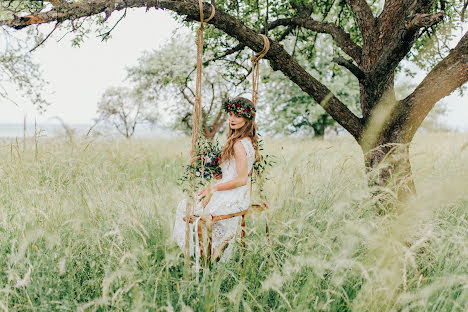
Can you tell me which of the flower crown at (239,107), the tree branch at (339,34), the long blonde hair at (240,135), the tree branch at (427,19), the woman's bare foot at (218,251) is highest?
the tree branch at (339,34)

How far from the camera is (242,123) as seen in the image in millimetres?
3242

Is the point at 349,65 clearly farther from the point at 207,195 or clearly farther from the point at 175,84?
the point at 175,84

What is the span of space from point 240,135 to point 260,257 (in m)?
1.09

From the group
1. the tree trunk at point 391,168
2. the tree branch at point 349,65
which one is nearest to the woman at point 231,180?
the tree branch at point 349,65

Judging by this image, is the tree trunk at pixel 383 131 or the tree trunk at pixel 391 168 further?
the tree trunk at pixel 383 131

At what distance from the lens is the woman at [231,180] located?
2984 mm

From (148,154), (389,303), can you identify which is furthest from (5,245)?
(148,154)

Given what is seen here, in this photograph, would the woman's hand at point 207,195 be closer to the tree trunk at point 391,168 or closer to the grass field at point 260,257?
the grass field at point 260,257

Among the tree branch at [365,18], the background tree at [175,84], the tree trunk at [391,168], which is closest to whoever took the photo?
the tree trunk at [391,168]

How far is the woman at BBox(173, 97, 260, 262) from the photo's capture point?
2984mm

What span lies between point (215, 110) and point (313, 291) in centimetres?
1928

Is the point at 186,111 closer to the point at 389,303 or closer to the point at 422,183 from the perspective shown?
the point at 422,183

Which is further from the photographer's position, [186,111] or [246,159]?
[186,111]

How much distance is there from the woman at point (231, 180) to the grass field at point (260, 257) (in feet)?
0.52
